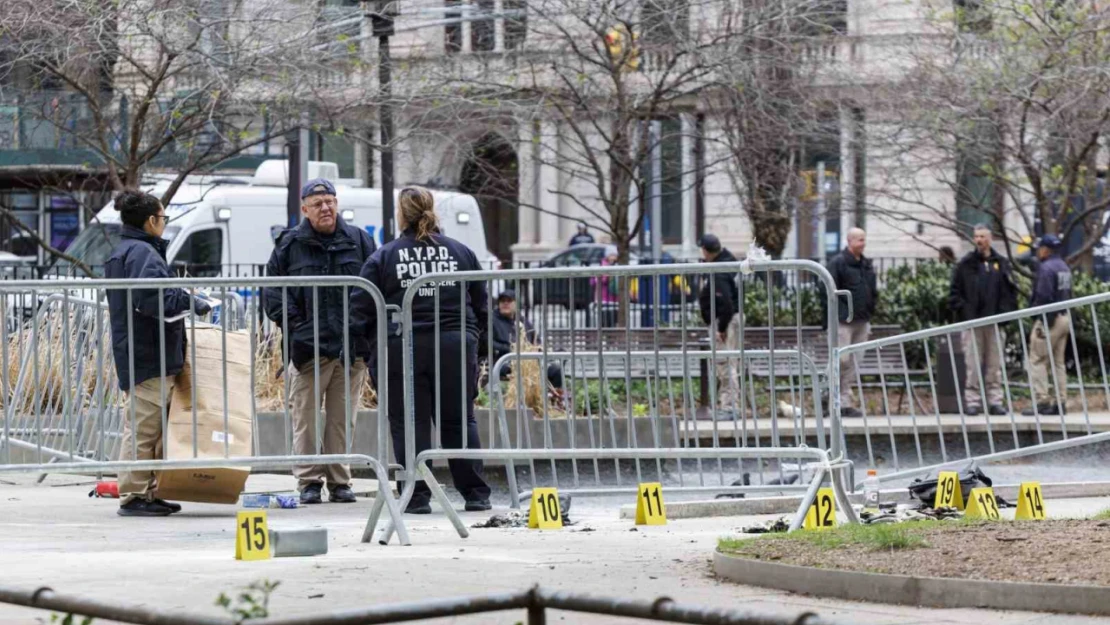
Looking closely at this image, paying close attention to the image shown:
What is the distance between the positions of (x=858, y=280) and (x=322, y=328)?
8.85m

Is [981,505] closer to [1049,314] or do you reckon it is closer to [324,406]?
[324,406]

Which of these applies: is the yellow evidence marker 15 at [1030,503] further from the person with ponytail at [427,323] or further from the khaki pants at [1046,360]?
the khaki pants at [1046,360]

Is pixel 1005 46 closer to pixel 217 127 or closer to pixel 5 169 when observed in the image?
pixel 217 127

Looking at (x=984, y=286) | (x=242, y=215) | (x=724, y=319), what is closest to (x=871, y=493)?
(x=724, y=319)

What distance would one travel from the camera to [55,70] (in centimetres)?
1418

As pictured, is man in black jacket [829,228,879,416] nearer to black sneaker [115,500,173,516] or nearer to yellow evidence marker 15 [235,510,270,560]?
black sneaker [115,500,173,516]

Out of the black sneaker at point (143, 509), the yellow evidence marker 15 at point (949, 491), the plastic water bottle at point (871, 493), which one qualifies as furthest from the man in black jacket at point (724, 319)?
the black sneaker at point (143, 509)

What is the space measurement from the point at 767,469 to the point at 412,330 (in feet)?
14.2

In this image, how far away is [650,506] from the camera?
9.41m

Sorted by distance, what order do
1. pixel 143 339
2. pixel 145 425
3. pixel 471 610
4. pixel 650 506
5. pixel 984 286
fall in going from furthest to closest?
pixel 984 286
pixel 650 506
pixel 145 425
pixel 143 339
pixel 471 610

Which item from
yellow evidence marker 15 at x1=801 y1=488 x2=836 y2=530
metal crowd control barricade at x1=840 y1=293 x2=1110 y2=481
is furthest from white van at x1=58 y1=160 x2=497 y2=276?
yellow evidence marker 15 at x1=801 y1=488 x2=836 y2=530

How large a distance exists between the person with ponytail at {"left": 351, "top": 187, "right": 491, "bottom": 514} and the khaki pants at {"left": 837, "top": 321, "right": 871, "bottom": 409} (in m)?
7.11

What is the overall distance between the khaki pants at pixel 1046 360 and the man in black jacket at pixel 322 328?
248 inches

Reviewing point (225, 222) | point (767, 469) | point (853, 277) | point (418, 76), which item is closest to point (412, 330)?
point (767, 469)
